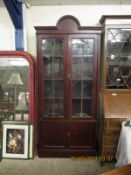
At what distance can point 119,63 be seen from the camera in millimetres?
2795

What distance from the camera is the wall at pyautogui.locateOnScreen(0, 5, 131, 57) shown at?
3082 mm

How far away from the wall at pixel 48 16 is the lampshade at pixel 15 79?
1.60 feet

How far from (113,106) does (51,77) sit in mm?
1017

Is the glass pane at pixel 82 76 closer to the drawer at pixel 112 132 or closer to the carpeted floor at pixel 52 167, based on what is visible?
the drawer at pixel 112 132

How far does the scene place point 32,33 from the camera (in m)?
3.20

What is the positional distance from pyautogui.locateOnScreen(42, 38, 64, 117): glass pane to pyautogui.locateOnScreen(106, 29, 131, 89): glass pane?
2.34 ft

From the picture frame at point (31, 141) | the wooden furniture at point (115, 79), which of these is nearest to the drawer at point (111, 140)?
the wooden furniture at point (115, 79)

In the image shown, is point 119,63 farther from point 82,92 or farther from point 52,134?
point 52,134

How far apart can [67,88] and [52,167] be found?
1.16m

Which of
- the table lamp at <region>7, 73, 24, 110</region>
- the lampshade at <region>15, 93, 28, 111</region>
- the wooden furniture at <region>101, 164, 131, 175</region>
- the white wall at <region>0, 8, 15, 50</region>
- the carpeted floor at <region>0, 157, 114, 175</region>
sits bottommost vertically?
the carpeted floor at <region>0, 157, 114, 175</region>

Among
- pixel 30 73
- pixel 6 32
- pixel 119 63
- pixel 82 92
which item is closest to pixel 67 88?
pixel 82 92

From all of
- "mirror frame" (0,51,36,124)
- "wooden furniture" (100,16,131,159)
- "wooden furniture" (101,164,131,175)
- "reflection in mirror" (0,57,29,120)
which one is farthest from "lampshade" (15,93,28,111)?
"wooden furniture" (101,164,131,175)

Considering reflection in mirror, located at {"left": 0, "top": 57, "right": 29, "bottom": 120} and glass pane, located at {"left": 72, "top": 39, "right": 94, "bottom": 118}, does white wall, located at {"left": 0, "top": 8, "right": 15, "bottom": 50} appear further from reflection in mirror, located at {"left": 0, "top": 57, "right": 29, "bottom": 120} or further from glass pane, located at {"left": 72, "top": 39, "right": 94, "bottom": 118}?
glass pane, located at {"left": 72, "top": 39, "right": 94, "bottom": 118}

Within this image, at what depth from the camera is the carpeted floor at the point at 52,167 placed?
2586 millimetres
